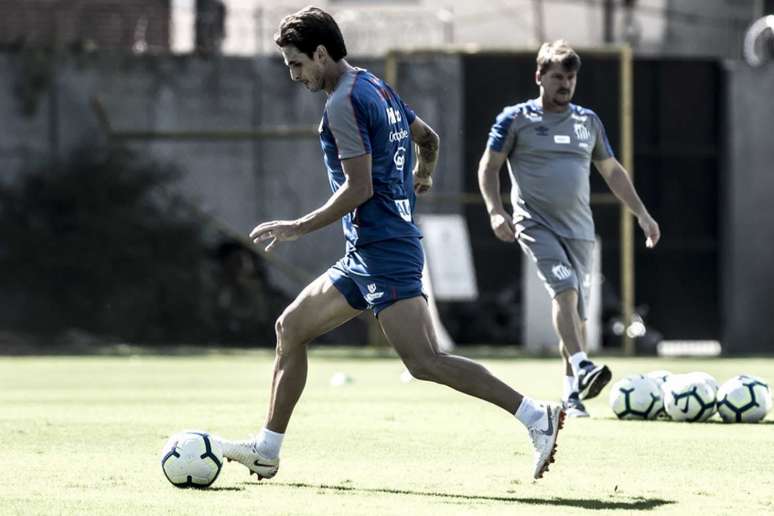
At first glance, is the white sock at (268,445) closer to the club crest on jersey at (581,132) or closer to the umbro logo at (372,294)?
the umbro logo at (372,294)

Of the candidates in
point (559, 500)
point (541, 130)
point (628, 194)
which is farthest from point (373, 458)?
point (541, 130)

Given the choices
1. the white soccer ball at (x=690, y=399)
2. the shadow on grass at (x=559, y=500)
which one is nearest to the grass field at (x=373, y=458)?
the shadow on grass at (x=559, y=500)

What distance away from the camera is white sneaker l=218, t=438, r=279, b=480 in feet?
26.1

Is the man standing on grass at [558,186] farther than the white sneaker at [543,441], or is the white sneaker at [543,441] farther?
the man standing on grass at [558,186]

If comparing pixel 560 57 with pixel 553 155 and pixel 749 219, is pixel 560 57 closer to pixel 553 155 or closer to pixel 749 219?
pixel 553 155

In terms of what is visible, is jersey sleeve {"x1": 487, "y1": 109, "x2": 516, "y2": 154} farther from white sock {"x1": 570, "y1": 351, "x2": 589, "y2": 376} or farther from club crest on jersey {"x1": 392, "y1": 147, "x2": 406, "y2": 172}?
club crest on jersey {"x1": 392, "y1": 147, "x2": 406, "y2": 172}

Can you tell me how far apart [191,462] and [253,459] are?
14.6 inches

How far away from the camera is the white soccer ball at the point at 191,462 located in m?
7.72

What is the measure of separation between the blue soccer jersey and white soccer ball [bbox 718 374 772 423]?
362cm

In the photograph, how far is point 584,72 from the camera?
80.1 ft

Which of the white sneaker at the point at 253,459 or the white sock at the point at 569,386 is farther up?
the white sneaker at the point at 253,459

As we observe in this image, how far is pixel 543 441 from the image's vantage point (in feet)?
25.6

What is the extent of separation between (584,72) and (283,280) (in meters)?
5.31

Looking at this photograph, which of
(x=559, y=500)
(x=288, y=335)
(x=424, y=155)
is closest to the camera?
(x=559, y=500)
